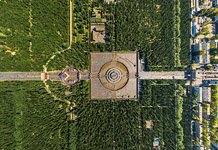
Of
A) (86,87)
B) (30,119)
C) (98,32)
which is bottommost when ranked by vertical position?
(30,119)

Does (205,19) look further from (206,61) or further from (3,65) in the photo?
(3,65)

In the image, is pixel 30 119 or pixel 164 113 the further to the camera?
pixel 164 113

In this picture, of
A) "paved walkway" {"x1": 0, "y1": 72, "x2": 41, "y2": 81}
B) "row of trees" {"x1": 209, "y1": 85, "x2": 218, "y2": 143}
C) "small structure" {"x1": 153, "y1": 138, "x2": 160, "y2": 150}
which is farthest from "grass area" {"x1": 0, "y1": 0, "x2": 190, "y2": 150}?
"row of trees" {"x1": 209, "y1": 85, "x2": 218, "y2": 143}

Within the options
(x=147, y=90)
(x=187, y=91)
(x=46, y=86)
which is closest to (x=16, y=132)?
(x=46, y=86)

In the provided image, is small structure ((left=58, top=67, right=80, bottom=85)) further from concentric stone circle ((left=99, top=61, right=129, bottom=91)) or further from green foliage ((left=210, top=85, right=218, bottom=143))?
green foliage ((left=210, top=85, right=218, bottom=143))

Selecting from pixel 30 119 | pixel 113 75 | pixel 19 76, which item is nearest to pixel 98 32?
pixel 113 75

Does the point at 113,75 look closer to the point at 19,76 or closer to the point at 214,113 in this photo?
the point at 19,76

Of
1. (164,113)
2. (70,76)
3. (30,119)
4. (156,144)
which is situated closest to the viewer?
(30,119)
